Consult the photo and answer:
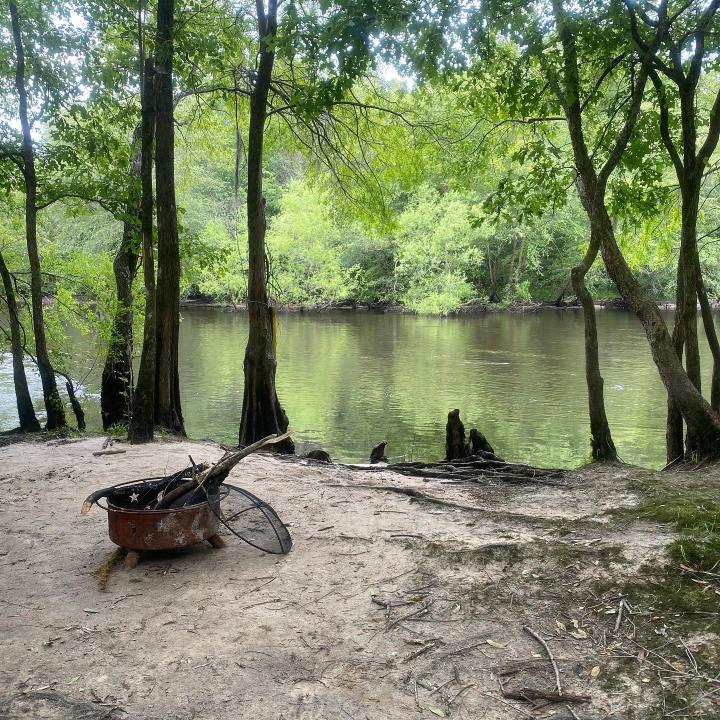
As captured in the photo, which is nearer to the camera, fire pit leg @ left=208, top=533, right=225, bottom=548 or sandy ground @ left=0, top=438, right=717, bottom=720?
sandy ground @ left=0, top=438, right=717, bottom=720

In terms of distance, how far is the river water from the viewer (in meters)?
13.8

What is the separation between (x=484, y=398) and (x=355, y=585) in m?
13.4

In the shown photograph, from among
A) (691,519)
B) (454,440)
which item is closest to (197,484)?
(691,519)

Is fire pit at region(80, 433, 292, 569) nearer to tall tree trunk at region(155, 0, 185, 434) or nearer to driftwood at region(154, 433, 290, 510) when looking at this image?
driftwood at region(154, 433, 290, 510)

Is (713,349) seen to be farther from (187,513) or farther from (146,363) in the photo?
(146,363)

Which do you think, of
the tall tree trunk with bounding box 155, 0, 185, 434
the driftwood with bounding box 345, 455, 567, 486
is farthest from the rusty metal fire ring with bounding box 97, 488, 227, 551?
the tall tree trunk with bounding box 155, 0, 185, 434

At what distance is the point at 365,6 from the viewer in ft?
18.7

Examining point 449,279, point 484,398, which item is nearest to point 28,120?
point 484,398

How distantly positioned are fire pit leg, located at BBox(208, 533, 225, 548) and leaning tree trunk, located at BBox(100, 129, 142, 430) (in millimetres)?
7008

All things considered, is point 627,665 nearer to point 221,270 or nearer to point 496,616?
point 496,616

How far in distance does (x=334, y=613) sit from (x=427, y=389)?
14.8 m

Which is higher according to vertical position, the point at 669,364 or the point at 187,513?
the point at 669,364

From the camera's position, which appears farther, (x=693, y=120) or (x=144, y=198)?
(x=144, y=198)

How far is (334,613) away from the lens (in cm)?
444
